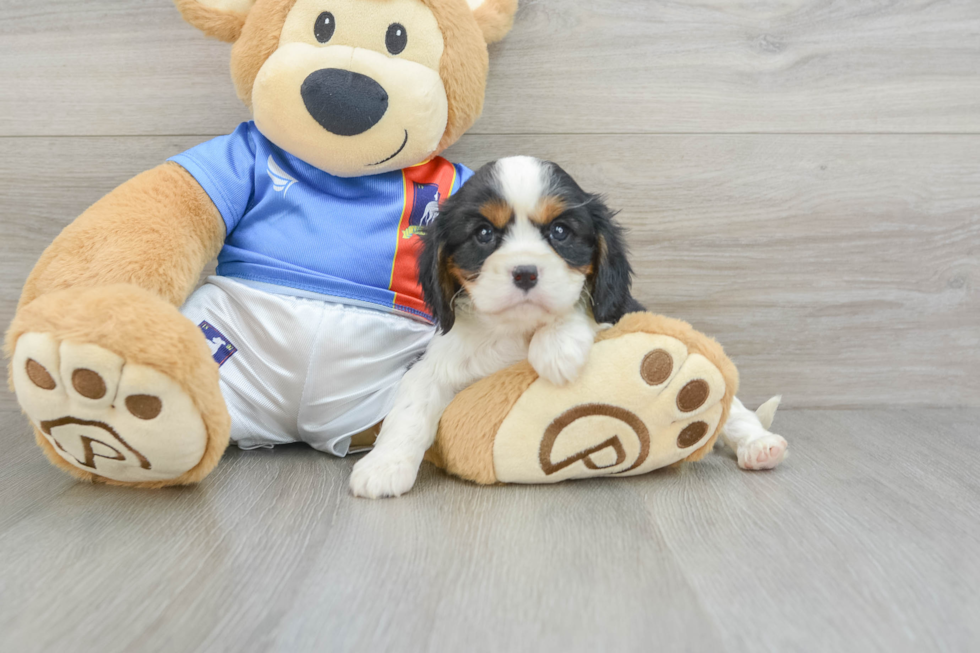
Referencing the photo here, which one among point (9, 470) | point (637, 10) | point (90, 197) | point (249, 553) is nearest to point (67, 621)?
point (249, 553)

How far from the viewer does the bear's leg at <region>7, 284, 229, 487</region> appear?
1.19 meters

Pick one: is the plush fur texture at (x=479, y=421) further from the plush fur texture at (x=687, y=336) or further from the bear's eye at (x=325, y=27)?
the bear's eye at (x=325, y=27)

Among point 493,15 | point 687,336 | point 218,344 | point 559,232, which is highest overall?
point 493,15

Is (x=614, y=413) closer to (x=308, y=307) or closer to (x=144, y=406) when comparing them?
(x=308, y=307)

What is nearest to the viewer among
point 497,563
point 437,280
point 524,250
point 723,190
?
point 497,563

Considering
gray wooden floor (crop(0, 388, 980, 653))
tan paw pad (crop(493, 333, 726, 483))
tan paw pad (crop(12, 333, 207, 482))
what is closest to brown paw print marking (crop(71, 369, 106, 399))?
tan paw pad (crop(12, 333, 207, 482))

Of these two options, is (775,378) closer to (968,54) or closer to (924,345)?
(924,345)

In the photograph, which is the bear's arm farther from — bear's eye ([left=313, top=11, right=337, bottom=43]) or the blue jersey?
bear's eye ([left=313, top=11, right=337, bottom=43])

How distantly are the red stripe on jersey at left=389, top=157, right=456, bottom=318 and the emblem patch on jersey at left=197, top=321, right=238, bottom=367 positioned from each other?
383 millimetres

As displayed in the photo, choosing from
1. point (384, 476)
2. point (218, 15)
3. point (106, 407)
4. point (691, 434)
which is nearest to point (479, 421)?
point (384, 476)

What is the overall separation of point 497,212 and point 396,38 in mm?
500

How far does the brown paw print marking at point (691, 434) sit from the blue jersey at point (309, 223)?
670mm

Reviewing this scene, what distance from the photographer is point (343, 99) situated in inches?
58.1

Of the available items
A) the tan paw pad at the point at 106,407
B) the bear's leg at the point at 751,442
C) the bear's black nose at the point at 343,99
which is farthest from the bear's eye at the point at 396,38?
the bear's leg at the point at 751,442
